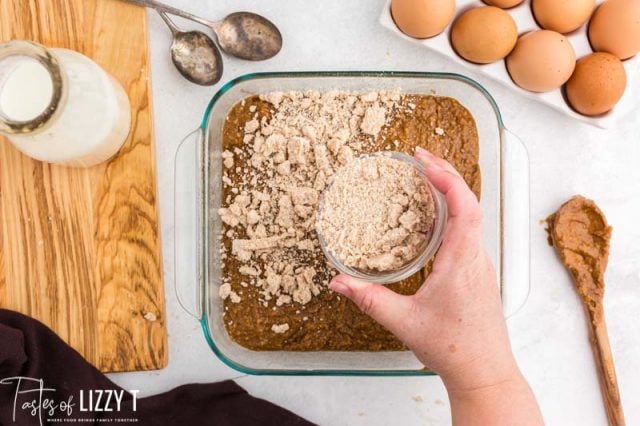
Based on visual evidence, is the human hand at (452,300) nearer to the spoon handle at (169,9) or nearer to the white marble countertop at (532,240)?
the white marble countertop at (532,240)

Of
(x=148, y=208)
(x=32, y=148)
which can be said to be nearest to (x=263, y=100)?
(x=148, y=208)

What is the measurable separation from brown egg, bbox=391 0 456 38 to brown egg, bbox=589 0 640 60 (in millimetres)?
275

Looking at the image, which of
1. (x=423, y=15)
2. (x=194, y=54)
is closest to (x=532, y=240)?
(x=423, y=15)

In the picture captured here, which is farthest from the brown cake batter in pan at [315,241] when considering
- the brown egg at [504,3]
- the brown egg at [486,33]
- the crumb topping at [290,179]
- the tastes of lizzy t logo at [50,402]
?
the tastes of lizzy t logo at [50,402]

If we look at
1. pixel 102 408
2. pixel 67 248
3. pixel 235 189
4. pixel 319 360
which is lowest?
pixel 102 408

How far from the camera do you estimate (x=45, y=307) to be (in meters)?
1.20

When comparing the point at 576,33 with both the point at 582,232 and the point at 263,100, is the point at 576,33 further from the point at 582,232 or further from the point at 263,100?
the point at 263,100

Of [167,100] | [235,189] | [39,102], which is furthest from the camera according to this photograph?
[167,100]

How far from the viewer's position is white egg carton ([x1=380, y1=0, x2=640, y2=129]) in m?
1.17

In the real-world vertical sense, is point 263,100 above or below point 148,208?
above

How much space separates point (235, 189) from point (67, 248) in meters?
0.37

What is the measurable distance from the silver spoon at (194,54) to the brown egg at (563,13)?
24.7 inches

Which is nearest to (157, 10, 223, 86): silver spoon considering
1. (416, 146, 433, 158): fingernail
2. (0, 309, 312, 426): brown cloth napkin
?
(416, 146, 433, 158): fingernail

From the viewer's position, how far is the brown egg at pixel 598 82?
3.67 feet
